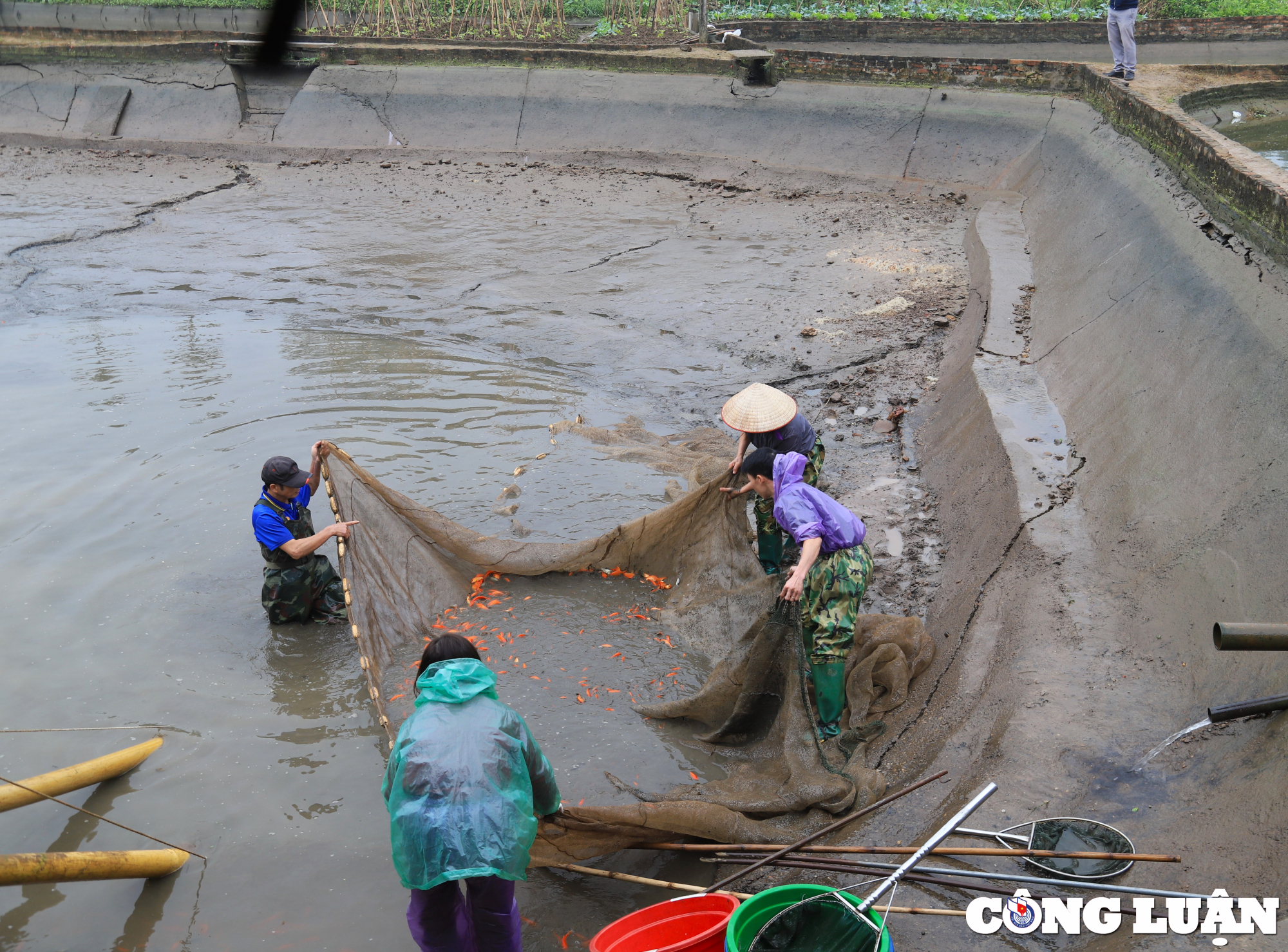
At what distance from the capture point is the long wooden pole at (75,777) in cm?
352

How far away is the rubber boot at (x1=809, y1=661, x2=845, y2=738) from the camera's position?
4020 mm

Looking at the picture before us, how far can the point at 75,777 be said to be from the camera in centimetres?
384

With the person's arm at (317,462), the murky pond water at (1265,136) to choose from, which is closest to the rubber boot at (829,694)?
the person's arm at (317,462)

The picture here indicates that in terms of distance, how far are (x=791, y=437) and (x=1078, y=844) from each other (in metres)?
2.71

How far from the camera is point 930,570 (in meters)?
5.40

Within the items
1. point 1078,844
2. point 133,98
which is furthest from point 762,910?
point 133,98

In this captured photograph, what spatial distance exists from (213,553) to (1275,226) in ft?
22.1

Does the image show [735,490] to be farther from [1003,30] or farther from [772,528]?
[1003,30]

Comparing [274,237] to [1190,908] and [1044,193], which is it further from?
[1190,908]

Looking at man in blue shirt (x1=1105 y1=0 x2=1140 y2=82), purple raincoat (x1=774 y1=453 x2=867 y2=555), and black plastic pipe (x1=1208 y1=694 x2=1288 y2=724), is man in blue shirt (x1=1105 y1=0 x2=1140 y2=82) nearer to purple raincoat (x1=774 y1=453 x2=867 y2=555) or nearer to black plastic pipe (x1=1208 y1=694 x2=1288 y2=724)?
purple raincoat (x1=774 y1=453 x2=867 y2=555)

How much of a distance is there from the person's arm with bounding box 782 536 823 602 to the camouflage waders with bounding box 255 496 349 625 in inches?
101

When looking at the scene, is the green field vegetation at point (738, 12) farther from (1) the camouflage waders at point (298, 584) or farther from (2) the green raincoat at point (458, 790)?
(2) the green raincoat at point (458, 790)

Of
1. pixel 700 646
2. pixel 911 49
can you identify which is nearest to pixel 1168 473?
pixel 700 646

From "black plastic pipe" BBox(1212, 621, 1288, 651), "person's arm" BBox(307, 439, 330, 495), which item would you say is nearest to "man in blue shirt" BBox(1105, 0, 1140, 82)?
"black plastic pipe" BBox(1212, 621, 1288, 651)
